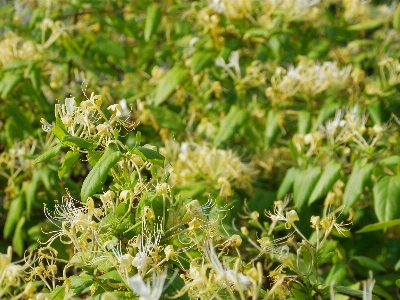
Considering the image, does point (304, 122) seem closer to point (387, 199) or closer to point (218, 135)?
point (218, 135)

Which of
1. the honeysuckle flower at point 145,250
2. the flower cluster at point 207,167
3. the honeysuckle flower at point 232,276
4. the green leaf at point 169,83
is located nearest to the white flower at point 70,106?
the honeysuckle flower at point 145,250

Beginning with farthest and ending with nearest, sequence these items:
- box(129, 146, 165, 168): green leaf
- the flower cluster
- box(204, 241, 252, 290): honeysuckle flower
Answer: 1. the flower cluster
2. box(129, 146, 165, 168): green leaf
3. box(204, 241, 252, 290): honeysuckle flower

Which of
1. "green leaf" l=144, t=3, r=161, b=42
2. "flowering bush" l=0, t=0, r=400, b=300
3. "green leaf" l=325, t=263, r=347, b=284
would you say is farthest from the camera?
"green leaf" l=144, t=3, r=161, b=42

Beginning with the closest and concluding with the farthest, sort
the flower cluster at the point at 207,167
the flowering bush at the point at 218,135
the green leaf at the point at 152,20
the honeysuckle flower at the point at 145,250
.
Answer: the honeysuckle flower at the point at 145,250
the flowering bush at the point at 218,135
the flower cluster at the point at 207,167
the green leaf at the point at 152,20

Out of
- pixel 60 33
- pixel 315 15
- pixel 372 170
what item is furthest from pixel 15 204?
pixel 315 15

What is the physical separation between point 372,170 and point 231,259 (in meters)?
0.89

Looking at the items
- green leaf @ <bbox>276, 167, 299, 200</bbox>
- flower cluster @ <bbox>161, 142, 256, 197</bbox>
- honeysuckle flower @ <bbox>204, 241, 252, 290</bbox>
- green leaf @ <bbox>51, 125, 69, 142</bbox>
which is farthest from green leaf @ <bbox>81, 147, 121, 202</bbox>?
green leaf @ <bbox>276, 167, 299, 200</bbox>

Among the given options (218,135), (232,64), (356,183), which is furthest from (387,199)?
(232,64)

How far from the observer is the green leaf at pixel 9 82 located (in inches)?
94.2

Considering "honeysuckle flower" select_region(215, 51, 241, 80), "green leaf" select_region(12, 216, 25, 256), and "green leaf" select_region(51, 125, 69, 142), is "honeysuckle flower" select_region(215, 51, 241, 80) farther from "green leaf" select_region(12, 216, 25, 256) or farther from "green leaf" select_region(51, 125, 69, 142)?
"green leaf" select_region(51, 125, 69, 142)

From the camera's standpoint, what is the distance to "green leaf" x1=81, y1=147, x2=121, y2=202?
1.29m

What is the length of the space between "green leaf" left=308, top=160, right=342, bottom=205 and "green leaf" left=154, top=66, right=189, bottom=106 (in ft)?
2.70

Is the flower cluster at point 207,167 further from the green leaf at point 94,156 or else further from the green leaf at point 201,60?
the green leaf at point 94,156

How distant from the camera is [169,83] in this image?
2.72 meters
